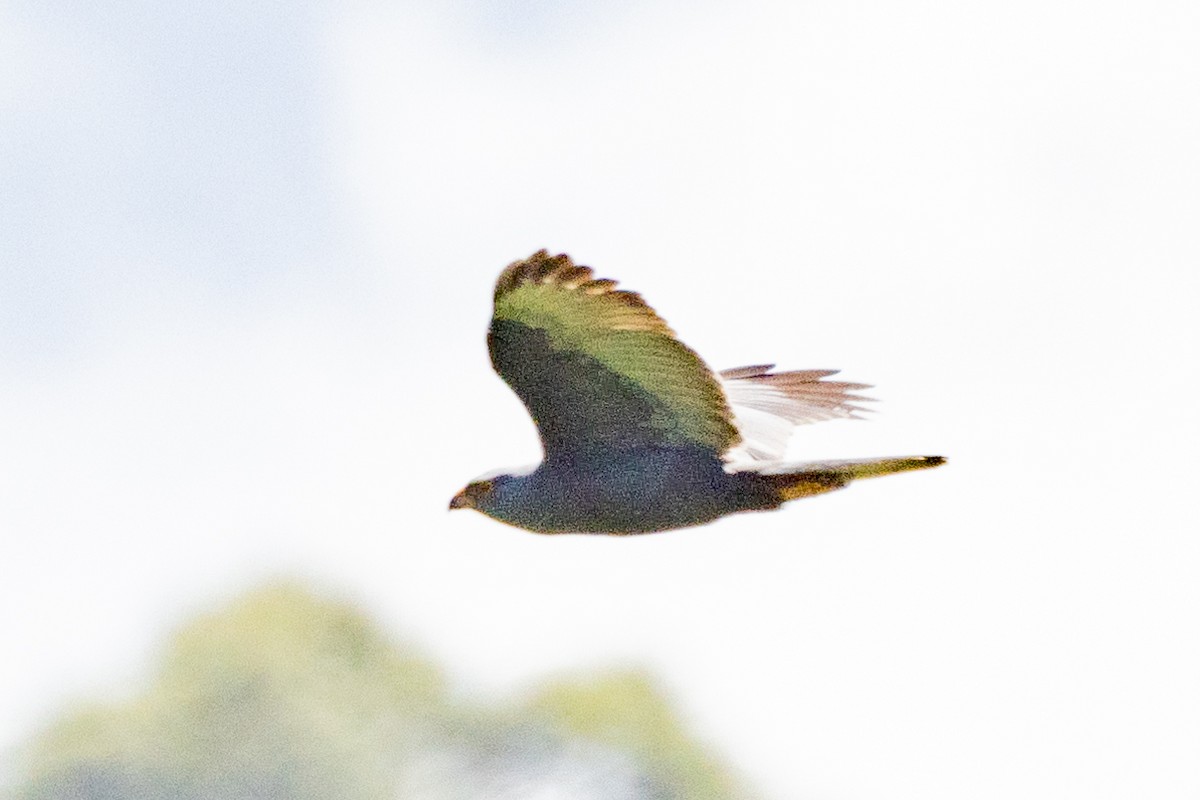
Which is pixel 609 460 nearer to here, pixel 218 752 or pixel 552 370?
pixel 552 370

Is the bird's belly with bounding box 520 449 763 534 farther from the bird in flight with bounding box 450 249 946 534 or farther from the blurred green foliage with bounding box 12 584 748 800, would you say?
the blurred green foliage with bounding box 12 584 748 800

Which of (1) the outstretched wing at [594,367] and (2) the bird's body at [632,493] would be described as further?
(2) the bird's body at [632,493]

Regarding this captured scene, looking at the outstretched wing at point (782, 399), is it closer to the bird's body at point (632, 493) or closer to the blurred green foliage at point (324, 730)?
the bird's body at point (632, 493)

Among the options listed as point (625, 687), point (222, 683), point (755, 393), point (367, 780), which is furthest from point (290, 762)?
point (755, 393)

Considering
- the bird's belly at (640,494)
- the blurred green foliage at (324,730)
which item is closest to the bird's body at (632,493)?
the bird's belly at (640,494)

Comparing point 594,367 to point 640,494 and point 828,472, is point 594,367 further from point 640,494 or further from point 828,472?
point 828,472

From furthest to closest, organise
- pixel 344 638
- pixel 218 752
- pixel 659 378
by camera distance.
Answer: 1. pixel 344 638
2. pixel 218 752
3. pixel 659 378
